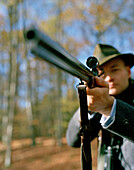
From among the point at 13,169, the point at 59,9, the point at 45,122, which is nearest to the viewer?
the point at 13,169

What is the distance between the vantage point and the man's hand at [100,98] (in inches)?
46.6

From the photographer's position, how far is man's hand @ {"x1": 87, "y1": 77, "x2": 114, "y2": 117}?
3.88 feet

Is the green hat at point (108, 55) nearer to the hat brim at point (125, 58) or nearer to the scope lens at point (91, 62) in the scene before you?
the hat brim at point (125, 58)

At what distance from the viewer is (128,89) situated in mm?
1914

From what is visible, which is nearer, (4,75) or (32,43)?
(32,43)

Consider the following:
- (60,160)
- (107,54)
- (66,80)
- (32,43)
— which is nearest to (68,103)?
(66,80)

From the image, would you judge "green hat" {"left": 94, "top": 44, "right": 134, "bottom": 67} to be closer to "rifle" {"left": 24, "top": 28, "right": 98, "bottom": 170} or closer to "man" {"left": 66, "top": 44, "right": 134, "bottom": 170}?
"man" {"left": 66, "top": 44, "right": 134, "bottom": 170}

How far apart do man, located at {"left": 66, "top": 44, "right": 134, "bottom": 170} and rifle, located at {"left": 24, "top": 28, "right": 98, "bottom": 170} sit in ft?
0.28

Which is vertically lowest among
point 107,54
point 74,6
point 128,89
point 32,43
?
point 128,89

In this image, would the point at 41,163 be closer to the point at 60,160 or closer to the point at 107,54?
the point at 60,160

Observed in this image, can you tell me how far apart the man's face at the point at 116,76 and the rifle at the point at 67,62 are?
26.3 inches

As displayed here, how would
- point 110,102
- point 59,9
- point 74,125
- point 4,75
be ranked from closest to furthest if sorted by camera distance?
point 110,102
point 74,125
point 59,9
point 4,75

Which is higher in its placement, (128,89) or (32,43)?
(32,43)

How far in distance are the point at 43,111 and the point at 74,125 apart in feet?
88.7
